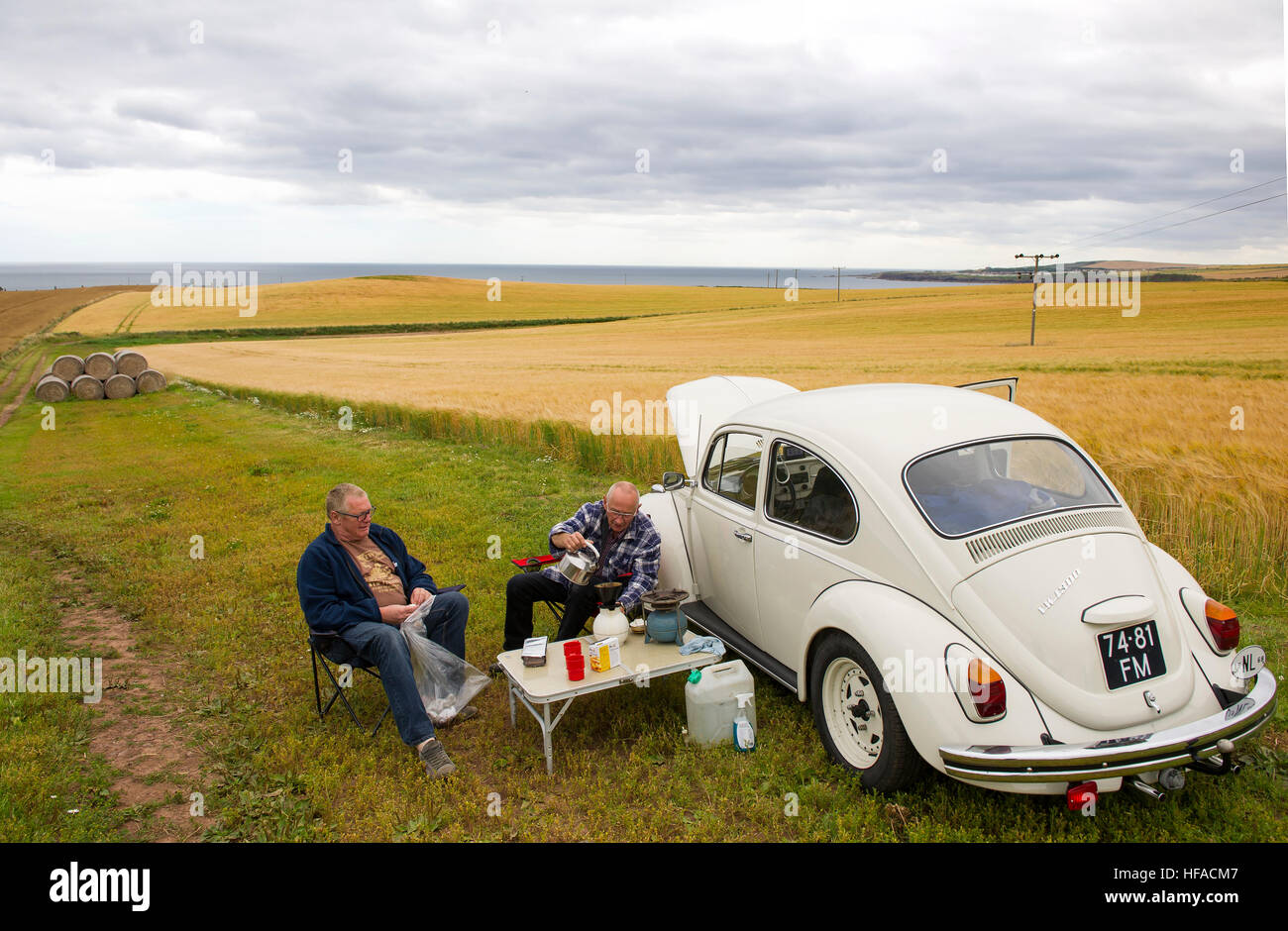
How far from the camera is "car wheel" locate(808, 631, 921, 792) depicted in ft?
13.7

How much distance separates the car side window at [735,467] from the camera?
5.78 metres

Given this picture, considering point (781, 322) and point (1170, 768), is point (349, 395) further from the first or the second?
point (781, 322)

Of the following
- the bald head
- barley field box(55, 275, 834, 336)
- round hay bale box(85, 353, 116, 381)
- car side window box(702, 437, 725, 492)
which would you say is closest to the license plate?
car side window box(702, 437, 725, 492)

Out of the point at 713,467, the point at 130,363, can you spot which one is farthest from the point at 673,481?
the point at 130,363

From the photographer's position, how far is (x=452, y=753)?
205 inches

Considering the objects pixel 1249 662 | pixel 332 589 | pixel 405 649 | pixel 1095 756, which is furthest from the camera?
pixel 332 589

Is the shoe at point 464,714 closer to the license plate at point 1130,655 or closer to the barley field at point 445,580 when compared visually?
the barley field at point 445,580

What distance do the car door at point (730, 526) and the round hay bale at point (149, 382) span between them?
28108 millimetres

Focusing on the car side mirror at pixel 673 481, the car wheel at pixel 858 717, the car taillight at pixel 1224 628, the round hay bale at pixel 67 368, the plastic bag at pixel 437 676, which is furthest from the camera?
the round hay bale at pixel 67 368

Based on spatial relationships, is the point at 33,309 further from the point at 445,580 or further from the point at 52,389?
the point at 445,580

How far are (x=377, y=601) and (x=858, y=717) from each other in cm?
331

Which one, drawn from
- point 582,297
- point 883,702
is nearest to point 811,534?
point 883,702

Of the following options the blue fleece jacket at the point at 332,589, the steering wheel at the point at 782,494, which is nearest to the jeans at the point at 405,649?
the blue fleece jacket at the point at 332,589
